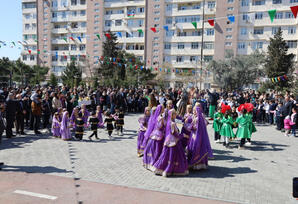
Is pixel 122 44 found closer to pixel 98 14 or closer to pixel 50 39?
pixel 98 14

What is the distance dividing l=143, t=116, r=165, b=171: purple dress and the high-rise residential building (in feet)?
108

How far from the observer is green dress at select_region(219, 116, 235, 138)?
33.9ft

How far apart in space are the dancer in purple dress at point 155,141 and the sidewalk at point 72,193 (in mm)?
1436

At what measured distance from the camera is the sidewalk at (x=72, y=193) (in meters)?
5.56

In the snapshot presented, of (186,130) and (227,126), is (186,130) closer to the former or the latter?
(186,130)

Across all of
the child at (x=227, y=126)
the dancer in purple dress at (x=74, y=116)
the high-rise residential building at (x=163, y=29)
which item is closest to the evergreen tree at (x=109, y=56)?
the high-rise residential building at (x=163, y=29)

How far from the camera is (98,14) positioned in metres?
53.8

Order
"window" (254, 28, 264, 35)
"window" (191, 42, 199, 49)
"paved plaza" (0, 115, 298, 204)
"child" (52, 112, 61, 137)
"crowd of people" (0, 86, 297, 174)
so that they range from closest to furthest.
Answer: "paved plaza" (0, 115, 298, 204) → "crowd of people" (0, 86, 297, 174) → "child" (52, 112, 61, 137) → "window" (254, 28, 264, 35) → "window" (191, 42, 199, 49)

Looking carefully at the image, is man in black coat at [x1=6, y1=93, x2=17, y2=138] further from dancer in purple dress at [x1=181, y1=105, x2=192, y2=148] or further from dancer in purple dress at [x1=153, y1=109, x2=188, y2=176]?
dancer in purple dress at [x1=181, y1=105, x2=192, y2=148]

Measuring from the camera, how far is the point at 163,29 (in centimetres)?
4972

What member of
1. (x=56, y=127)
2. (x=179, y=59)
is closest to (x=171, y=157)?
(x=56, y=127)

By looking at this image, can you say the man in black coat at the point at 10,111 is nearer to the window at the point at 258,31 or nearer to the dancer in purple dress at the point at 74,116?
the dancer in purple dress at the point at 74,116

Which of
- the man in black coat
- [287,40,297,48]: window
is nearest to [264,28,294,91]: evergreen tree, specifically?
[287,40,297,48]: window

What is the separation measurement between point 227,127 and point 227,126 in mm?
39
